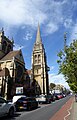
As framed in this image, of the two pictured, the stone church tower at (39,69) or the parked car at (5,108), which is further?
the stone church tower at (39,69)

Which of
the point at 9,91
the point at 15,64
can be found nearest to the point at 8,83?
the point at 9,91

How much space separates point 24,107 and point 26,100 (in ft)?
2.71

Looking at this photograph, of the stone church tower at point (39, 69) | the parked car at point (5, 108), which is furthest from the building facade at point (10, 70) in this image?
the parked car at point (5, 108)

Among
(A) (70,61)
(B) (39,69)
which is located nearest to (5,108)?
(A) (70,61)

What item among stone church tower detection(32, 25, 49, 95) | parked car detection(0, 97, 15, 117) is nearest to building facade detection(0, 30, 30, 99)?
stone church tower detection(32, 25, 49, 95)

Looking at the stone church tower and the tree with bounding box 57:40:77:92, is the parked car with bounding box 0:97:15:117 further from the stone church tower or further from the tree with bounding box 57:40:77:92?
the stone church tower

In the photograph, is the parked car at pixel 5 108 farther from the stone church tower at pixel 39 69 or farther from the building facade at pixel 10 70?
the stone church tower at pixel 39 69

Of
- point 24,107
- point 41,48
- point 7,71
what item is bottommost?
point 24,107

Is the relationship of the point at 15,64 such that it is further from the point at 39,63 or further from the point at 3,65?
the point at 39,63

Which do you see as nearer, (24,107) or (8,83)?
(24,107)

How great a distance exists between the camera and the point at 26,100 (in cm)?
2012

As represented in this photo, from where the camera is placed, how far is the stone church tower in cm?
6950

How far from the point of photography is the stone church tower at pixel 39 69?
6950 cm

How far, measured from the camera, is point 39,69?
73.9m
